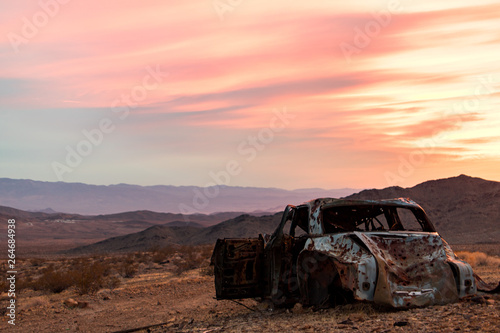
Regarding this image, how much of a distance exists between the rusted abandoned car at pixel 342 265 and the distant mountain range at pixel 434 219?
4334cm

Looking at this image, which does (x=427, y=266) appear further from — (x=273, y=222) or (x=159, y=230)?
(x=159, y=230)

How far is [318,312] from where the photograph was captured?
7.30 meters

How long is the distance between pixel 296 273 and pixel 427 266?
199 cm

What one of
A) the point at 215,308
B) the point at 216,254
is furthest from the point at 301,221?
the point at 215,308

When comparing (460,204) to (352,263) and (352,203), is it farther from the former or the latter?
(352,263)

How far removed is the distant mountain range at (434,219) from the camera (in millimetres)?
54281

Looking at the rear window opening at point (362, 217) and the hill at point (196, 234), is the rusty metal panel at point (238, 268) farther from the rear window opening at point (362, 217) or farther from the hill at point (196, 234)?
the hill at point (196, 234)

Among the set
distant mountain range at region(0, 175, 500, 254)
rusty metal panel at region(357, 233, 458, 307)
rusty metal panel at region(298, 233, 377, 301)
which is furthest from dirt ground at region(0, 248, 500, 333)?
distant mountain range at region(0, 175, 500, 254)

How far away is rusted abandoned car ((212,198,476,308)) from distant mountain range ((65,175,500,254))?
4334 cm

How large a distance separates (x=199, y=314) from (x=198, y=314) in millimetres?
27

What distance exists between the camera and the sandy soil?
596 centimetres

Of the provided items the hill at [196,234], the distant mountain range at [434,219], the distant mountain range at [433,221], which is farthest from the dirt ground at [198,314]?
the hill at [196,234]

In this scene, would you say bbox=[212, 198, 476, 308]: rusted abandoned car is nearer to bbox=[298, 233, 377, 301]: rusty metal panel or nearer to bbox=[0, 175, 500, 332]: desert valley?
bbox=[298, 233, 377, 301]: rusty metal panel

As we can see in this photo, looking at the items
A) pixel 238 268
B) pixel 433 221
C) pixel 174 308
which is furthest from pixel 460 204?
pixel 238 268
